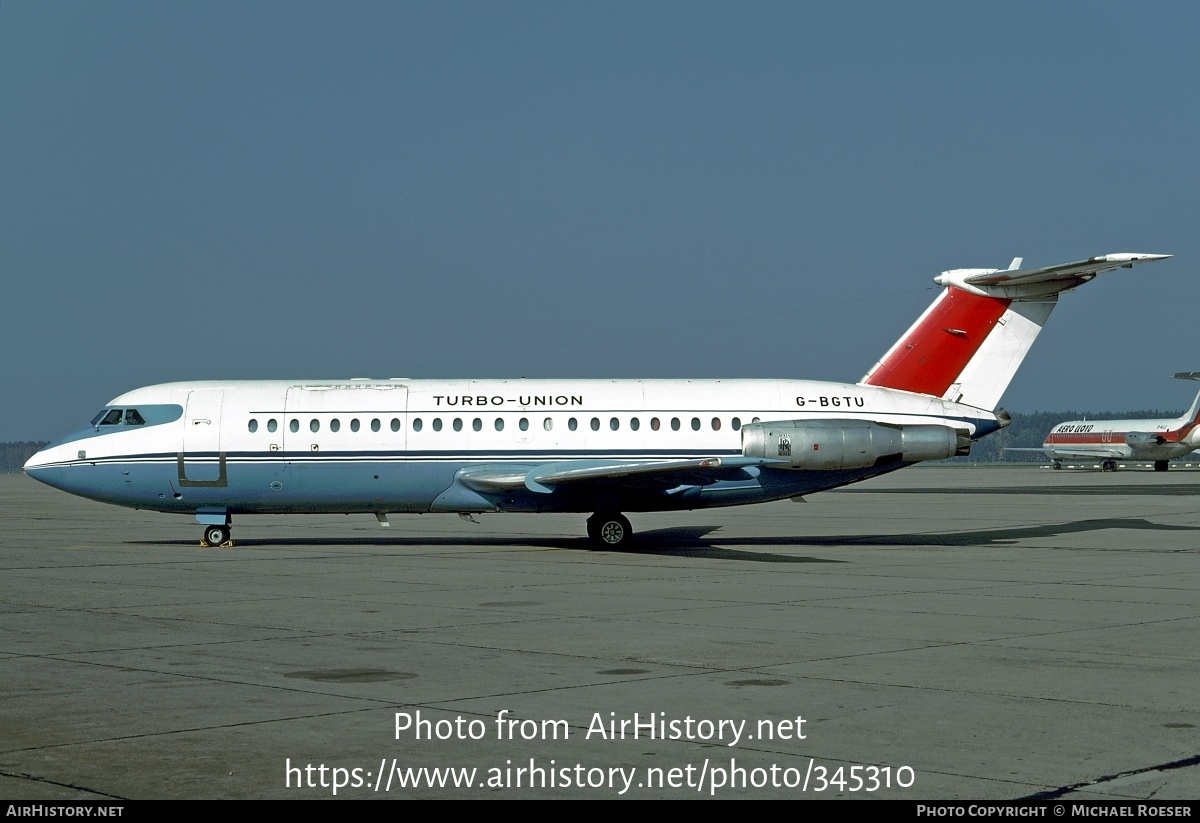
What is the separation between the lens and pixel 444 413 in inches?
1080

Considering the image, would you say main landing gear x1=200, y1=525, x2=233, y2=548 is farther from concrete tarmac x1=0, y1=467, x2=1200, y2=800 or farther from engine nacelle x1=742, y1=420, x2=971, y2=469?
engine nacelle x1=742, y1=420, x2=971, y2=469

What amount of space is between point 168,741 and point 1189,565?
1920 centimetres

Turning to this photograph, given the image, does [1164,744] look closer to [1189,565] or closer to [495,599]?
[495,599]

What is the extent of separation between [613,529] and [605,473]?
8.32 feet

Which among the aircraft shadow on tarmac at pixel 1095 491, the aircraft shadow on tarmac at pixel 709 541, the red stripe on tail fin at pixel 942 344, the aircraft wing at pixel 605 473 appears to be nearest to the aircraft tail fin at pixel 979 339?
the red stripe on tail fin at pixel 942 344

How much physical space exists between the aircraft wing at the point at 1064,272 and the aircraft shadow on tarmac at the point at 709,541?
19.1 feet

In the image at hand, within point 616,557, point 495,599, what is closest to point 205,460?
point 616,557

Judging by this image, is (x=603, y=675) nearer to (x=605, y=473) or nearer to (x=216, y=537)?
(x=605, y=473)

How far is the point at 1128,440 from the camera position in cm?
10388

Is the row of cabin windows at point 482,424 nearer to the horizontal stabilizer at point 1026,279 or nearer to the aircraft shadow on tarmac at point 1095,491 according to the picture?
the horizontal stabilizer at point 1026,279

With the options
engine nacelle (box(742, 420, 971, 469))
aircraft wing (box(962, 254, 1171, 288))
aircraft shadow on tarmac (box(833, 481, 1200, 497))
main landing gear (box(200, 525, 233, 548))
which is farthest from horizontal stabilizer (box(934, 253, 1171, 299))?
aircraft shadow on tarmac (box(833, 481, 1200, 497))

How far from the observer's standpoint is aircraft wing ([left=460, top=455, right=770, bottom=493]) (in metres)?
24.6

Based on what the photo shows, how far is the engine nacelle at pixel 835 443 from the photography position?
82.0 feet

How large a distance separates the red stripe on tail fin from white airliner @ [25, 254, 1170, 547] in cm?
5
